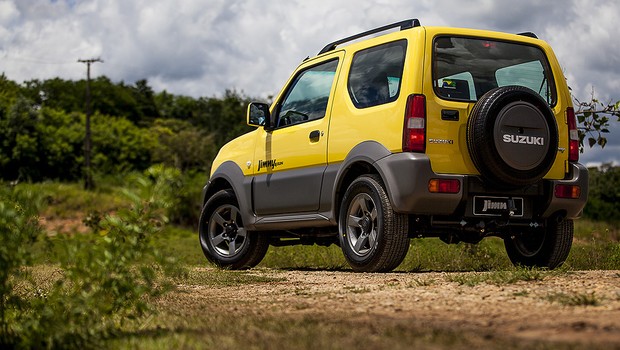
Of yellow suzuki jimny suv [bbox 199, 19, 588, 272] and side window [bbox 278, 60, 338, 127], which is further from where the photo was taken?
side window [bbox 278, 60, 338, 127]

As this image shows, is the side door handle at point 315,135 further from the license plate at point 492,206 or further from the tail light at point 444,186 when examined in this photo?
the license plate at point 492,206

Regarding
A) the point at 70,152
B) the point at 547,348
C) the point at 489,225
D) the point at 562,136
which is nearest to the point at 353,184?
the point at 489,225

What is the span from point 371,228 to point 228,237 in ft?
9.34

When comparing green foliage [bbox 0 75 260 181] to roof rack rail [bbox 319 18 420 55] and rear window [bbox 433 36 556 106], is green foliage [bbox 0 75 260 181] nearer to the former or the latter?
roof rack rail [bbox 319 18 420 55]

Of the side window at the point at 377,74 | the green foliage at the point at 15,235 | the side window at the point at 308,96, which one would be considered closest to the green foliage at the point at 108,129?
the side window at the point at 308,96

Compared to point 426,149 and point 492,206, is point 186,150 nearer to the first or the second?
point 492,206

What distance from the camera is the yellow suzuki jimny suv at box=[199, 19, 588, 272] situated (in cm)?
796

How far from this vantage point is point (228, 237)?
35.6ft

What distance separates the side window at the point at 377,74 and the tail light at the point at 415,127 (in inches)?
11.7

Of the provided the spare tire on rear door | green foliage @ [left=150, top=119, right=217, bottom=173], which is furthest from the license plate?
green foliage @ [left=150, top=119, right=217, bottom=173]

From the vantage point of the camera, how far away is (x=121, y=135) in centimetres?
7012

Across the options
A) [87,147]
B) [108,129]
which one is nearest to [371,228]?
[87,147]

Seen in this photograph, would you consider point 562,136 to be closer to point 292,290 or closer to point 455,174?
point 455,174

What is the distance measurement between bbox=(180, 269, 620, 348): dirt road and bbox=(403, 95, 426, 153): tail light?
111cm
